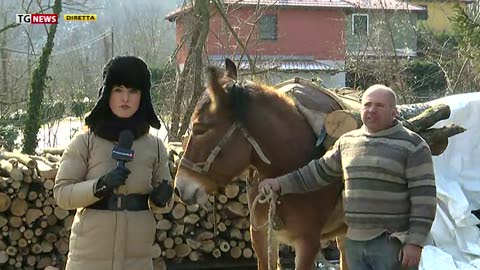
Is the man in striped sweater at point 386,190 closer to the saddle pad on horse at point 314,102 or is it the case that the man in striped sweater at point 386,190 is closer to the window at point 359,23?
the saddle pad on horse at point 314,102

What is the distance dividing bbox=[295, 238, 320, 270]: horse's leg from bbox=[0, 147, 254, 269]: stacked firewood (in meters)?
2.15

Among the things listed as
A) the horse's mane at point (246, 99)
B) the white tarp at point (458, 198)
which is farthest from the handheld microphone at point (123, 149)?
the white tarp at point (458, 198)

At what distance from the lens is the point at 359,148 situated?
11.7 feet

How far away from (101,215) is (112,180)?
29 centimetres

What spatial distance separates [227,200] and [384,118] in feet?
10.9

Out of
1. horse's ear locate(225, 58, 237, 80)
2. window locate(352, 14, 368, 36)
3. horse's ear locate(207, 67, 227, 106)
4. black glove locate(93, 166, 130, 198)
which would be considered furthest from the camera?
window locate(352, 14, 368, 36)

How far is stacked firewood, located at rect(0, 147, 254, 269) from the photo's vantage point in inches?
247


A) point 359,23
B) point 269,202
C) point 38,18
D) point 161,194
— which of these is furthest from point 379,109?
point 359,23

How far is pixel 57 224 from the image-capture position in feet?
21.4

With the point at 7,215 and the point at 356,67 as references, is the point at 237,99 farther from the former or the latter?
the point at 356,67

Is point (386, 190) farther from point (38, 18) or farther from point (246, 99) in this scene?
point (38, 18)

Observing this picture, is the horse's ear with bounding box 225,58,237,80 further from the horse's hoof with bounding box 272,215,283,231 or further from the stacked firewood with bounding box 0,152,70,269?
the stacked firewood with bounding box 0,152,70,269

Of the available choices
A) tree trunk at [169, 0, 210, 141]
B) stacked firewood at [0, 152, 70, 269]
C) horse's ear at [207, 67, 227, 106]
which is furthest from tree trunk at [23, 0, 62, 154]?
horse's ear at [207, 67, 227, 106]

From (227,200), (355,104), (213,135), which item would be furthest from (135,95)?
(227,200)
